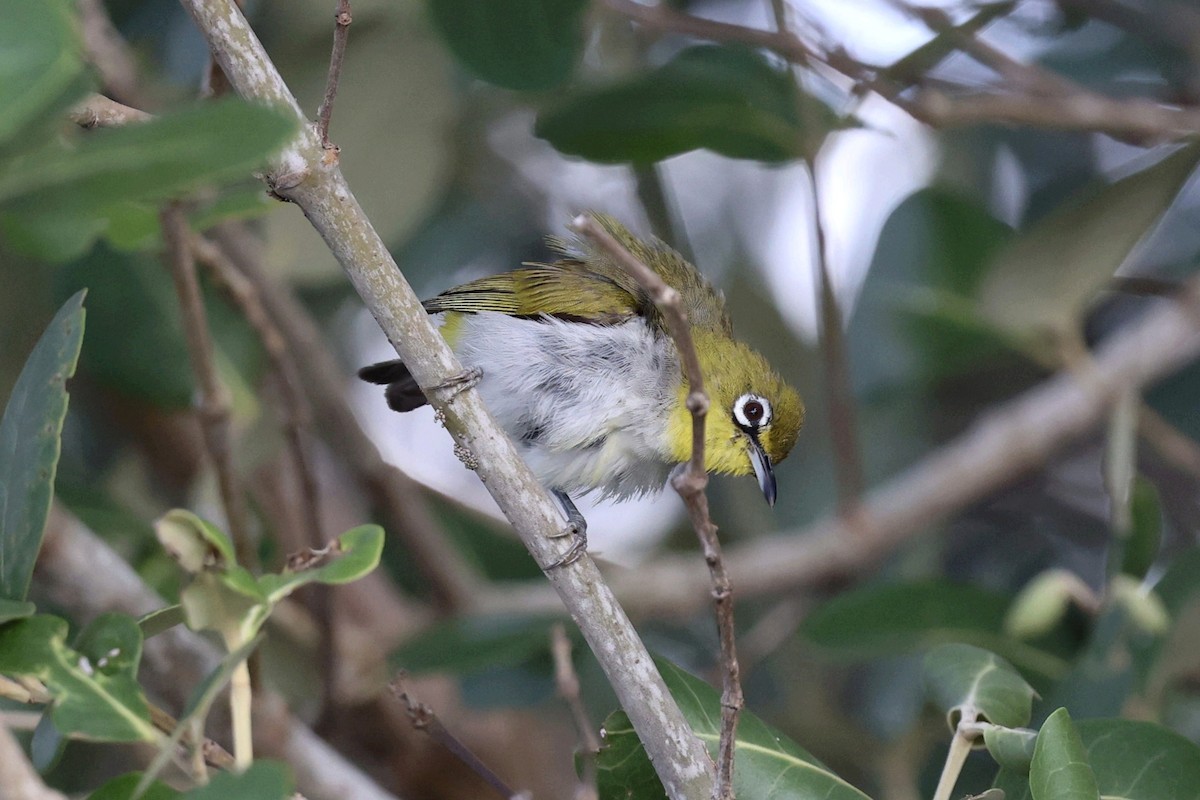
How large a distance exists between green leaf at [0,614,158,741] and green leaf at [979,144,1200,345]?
2.78 meters

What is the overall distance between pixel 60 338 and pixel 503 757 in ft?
8.84

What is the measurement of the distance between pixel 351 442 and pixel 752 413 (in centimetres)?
127

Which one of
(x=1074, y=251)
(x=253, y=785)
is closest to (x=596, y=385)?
(x=1074, y=251)

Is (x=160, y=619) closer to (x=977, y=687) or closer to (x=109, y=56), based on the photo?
(x=977, y=687)

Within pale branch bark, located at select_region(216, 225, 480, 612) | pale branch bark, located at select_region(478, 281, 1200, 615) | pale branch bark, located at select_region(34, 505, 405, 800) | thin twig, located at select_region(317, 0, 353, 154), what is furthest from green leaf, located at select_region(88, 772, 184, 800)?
pale branch bark, located at select_region(478, 281, 1200, 615)

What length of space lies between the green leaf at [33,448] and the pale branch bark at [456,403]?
355 millimetres

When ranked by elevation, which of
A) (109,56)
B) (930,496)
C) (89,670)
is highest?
(109,56)

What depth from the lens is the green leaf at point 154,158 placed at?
3.44 feet

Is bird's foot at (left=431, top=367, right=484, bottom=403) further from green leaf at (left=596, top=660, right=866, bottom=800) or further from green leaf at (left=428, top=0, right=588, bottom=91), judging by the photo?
green leaf at (left=428, top=0, right=588, bottom=91)

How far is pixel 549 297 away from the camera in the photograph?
325 centimetres

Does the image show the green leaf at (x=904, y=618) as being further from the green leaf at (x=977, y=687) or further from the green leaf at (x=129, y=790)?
the green leaf at (x=129, y=790)

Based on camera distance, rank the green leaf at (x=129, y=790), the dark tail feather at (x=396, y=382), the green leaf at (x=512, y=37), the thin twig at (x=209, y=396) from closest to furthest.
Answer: the green leaf at (x=129, y=790), the thin twig at (x=209, y=396), the green leaf at (x=512, y=37), the dark tail feather at (x=396, y=382)

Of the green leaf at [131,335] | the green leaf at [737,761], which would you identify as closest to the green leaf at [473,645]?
the green leaf at [131,335]

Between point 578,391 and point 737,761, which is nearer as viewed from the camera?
point 737,761
